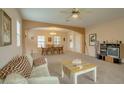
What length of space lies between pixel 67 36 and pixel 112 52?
8.64 m

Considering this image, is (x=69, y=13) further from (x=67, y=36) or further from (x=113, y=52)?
(x=67, y=36)

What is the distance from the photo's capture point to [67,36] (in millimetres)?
14883

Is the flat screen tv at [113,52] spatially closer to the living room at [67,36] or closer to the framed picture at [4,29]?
the living room at [67,36]

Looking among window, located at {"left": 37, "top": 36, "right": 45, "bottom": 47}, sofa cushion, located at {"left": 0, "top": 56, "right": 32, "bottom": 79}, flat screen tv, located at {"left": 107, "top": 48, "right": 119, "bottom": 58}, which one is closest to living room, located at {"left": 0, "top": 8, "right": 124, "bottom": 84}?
window, located at {"left": 37, "top": 36, "right": 45, "bottom": 47}

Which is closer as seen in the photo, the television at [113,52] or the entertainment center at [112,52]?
the entertainment center at [112,52]

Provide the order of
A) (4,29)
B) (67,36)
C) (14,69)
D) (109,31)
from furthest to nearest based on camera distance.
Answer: (67,36)
(109,31)
(4,29)
(14,69)

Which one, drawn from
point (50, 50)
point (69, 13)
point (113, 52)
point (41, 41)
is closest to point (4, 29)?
point (69, 13)

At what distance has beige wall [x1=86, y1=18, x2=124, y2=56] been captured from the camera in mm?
6465

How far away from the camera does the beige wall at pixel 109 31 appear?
21.2 feet

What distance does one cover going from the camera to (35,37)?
1305cm

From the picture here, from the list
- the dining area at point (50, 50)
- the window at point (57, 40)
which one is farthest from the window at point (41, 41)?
the dining area at point (50, 50)
